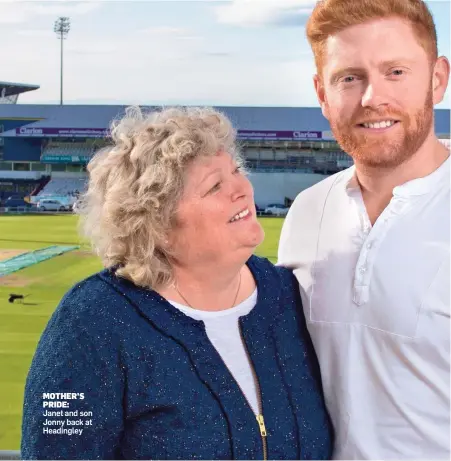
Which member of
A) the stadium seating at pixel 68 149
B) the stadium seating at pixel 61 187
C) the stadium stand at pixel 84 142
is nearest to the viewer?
the stadium seating at pixel 61 187

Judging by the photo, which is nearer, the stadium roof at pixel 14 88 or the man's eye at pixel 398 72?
the man's eye at pixel 398 72

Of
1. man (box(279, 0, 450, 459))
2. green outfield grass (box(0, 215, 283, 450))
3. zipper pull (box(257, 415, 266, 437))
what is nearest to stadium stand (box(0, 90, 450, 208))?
green outfield grass (box(0, 215, 283, 450))

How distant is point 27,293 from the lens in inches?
386

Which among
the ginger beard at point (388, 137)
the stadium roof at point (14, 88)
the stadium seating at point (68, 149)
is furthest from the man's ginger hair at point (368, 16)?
the stadium roof at point (14, 88)

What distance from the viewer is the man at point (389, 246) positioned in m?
1.49

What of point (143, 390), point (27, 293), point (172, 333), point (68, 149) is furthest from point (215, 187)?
point (68, 149)

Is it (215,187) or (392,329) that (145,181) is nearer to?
(215,187)

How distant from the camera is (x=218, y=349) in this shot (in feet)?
5.08

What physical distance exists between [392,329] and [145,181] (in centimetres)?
56

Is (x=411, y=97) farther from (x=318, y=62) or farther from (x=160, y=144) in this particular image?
(x=160, y=144)

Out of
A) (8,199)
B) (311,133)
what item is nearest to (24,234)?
(8,199)

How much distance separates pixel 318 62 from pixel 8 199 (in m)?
26.3

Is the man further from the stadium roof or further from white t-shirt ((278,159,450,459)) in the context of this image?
the stadium roof

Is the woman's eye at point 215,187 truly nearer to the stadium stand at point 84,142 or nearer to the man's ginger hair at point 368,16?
the man's ginger hair at point 368,16
